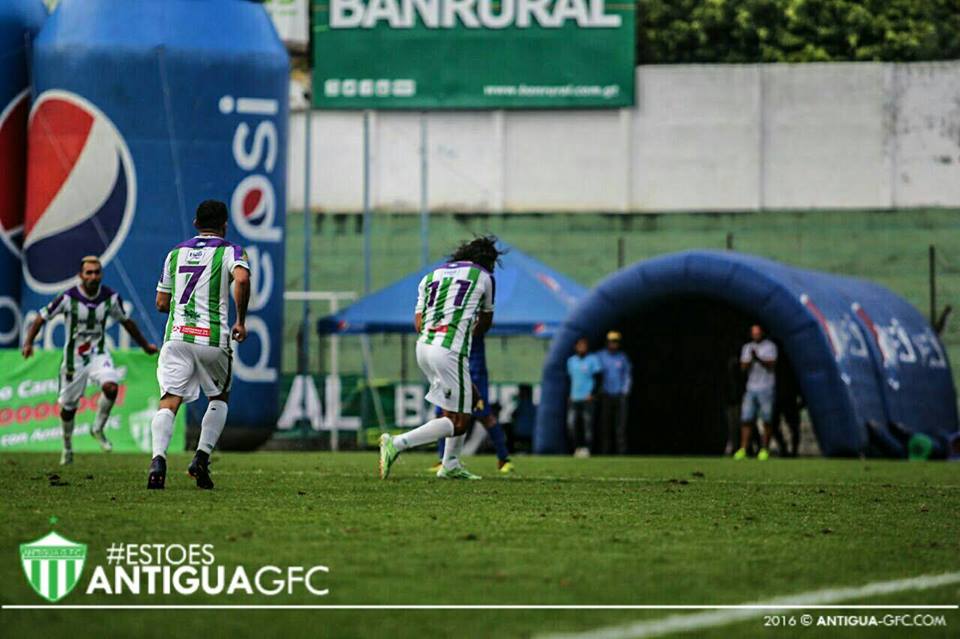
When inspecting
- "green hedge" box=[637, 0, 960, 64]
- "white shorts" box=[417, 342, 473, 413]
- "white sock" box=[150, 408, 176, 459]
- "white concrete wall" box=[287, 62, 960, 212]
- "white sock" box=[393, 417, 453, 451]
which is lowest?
"white sock" box=[393, 417, 453, 451]

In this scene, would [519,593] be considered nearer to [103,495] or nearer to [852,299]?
[103,495]

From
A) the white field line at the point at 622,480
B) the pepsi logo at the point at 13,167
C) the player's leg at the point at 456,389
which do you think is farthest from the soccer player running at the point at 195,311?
the pepsi logo at the point at 13,167

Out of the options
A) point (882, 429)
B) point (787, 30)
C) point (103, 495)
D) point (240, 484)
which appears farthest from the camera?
point (787, 30)

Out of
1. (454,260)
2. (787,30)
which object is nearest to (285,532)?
(454,260)

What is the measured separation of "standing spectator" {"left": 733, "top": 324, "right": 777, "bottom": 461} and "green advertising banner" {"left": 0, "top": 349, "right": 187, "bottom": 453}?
831cm

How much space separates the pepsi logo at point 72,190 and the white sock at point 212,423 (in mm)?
16300

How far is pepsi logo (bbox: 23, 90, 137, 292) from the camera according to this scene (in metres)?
28.5

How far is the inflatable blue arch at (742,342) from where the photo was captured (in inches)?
1035

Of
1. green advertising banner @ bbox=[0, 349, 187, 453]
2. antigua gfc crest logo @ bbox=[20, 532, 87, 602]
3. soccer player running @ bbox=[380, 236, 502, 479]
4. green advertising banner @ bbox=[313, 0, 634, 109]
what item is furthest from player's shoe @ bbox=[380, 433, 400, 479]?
green advertising banner @ bbox=[313, 0, 634, 109]

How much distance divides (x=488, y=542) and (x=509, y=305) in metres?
22.4

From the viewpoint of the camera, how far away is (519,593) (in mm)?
6871

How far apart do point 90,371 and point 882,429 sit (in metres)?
12.7

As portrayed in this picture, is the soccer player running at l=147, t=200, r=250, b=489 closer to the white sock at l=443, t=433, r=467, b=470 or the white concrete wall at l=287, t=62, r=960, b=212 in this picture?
the white sock at l=443, t=433, r=467, b=470

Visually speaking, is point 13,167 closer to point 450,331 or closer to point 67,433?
point 67,433
